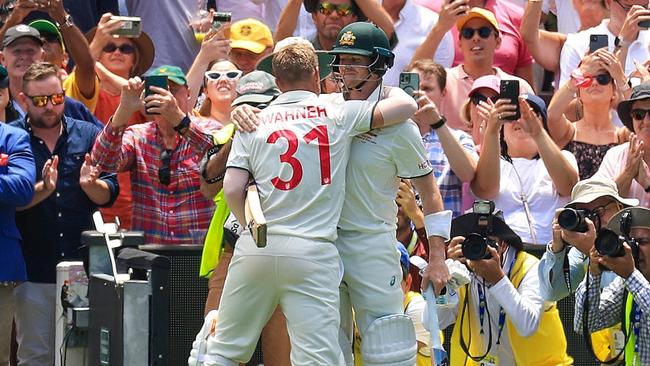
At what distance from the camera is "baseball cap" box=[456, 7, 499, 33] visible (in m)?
12.1

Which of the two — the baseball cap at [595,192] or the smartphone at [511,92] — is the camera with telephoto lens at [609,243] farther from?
the smartphone at [511,92]

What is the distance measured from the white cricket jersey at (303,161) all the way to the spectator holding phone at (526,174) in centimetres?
240

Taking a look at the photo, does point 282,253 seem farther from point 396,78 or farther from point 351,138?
point 396,78

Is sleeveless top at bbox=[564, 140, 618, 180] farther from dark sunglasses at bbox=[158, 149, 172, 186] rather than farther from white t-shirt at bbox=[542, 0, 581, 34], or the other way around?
dark sunglasses at bbox=[158, 149, 172, 186]

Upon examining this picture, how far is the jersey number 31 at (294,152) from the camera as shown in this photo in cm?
Result: 806

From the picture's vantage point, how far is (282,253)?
26.2 feet

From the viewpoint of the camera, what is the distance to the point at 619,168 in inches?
415

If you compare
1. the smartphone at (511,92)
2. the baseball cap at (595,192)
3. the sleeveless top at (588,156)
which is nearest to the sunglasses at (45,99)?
the smartphone at (511,92)

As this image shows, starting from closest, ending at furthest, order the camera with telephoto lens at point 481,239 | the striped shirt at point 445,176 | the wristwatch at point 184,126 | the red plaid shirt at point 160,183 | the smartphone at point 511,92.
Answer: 1. the camera with telephoto lens at point 481,239
2. the wristwatch at point 184,126
3. the red plaid shirt at point 160,183
4. the smartphone at point 511,92
5. the striped shirt at point 445,176

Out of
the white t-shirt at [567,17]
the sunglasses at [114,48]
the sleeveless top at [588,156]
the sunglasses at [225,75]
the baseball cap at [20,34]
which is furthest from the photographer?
the white t-shirt at [567,17]

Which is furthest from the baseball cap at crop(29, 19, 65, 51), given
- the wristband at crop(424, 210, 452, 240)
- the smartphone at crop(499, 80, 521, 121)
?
the wristband at crop(424, 210, 452, 240)

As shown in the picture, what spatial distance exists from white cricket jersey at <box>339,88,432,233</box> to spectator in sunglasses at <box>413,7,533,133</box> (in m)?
3.60

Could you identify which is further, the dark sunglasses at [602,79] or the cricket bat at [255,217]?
the dark sunglasses at [602,79]

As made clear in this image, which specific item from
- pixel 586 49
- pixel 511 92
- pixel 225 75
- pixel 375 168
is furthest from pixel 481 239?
pixel 586 49
